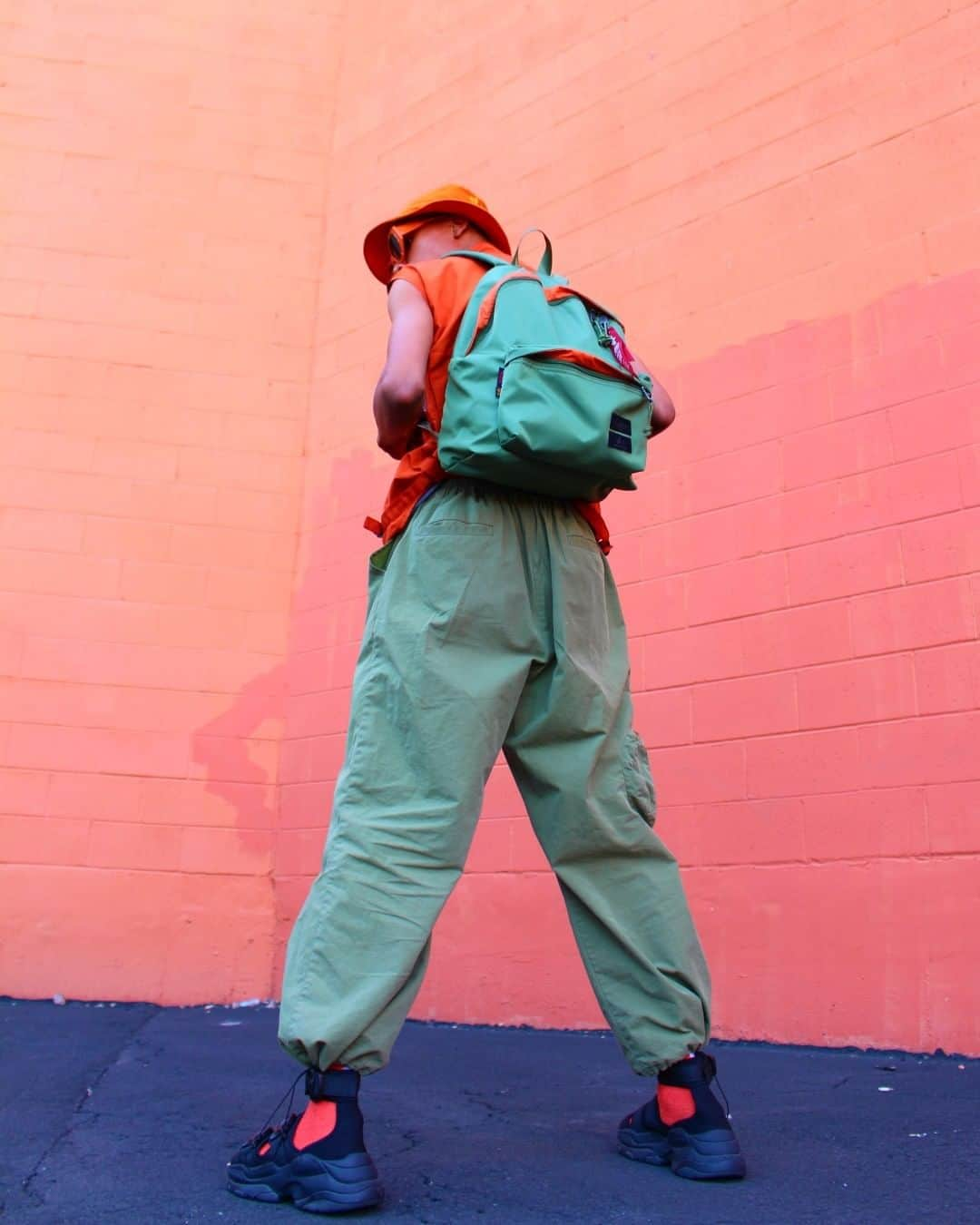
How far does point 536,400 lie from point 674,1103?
1.27 m

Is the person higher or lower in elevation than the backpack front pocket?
lower

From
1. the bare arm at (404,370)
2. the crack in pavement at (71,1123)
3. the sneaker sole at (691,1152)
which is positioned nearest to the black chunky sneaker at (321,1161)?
the crack in pavement at (71,1123)

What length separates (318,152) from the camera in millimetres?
5328

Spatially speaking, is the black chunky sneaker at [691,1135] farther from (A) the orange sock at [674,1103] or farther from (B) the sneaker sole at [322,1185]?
(B) the sneaker sole at [322,1185]

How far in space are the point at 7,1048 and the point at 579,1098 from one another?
1.52 metres

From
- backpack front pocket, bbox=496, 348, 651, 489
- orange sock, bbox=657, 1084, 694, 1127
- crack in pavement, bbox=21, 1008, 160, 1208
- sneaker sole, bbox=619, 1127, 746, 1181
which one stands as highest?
backpack front pocket, bbox=496, 348, 651, 489

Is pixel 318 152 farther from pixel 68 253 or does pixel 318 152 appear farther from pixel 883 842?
pixel 883 842

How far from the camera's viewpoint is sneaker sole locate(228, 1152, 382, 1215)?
6.31 ft

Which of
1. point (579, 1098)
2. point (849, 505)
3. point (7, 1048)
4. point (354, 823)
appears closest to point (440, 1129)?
point (579, 1098)

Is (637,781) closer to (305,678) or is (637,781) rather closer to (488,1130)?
(488,1130)

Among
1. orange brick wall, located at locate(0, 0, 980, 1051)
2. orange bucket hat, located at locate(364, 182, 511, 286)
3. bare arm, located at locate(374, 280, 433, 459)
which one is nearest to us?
bare arm, located at locate(374, 280, 433, 459)

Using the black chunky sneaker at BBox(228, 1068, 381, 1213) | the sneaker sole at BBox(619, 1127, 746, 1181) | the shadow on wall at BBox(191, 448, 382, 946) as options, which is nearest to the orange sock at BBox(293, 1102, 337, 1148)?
the black chunky sneaker at BBox(228, 1068, 381, 1213)

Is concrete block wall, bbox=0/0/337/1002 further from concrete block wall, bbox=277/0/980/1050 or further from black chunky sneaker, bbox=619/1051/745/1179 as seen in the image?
black chunky sneaker, bbox=619/1051/745/1179

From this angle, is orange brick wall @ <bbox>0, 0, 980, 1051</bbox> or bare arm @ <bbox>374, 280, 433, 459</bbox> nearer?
bare arm @ <bbox>374, 280, 433, 459</bbox>
